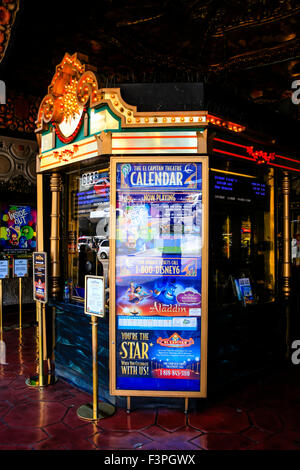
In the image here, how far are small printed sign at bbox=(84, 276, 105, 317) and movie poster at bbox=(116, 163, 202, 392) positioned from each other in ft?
0.95

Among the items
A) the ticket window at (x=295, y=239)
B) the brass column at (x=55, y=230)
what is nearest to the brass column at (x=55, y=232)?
the brass column at (x=55, y=230)

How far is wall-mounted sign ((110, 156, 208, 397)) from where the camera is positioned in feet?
11.8

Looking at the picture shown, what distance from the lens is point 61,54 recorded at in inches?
255

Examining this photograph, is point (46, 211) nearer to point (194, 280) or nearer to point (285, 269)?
point (194, 280)

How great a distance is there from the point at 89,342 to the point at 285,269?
291 centimetres

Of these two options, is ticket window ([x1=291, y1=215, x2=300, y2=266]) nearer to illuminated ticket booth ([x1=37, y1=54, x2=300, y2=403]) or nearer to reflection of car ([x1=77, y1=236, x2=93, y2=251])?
illuminated ticket booth ([x1=37, y1=54, x2=300, y2=403])

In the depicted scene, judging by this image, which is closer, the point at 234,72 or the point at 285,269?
the point at 285,269

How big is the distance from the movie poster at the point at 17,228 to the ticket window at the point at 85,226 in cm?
409

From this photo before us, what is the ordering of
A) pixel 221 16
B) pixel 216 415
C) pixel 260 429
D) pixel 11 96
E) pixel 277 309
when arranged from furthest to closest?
pixel 11 96 → pixel 221 16 → pixel 277 309 → pixel 216 415 → pixel 260 429

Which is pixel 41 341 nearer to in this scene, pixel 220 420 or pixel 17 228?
pixel 220 420

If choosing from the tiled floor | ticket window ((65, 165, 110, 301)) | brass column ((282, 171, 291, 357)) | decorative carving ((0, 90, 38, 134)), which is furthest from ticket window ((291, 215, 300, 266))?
decorative carving ((0, 90, 38, 134))

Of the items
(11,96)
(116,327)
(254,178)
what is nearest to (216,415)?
(116,327)

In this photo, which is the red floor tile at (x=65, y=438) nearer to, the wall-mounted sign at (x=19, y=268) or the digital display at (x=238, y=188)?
the digital display at (x=238, y=188)

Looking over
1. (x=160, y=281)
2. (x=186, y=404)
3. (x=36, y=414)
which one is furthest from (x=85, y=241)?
(x=186, y=404)
